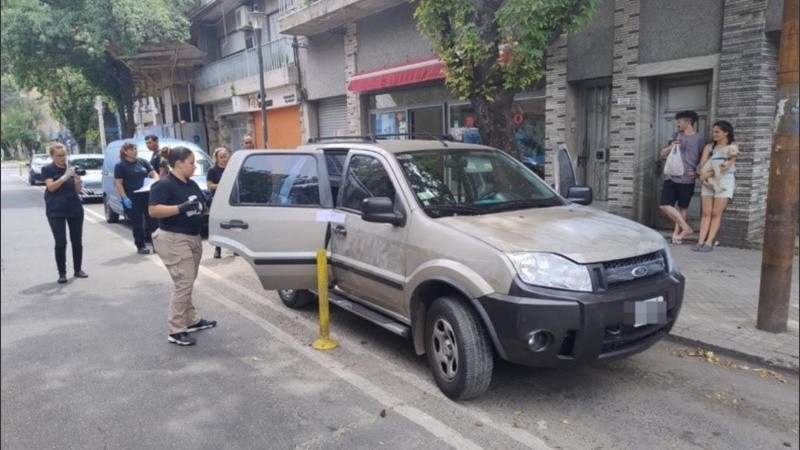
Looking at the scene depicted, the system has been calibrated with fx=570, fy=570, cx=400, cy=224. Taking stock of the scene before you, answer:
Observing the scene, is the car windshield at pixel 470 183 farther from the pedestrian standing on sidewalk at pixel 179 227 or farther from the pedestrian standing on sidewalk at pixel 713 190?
the pedestrian standing on sidewalk at pixel 713 190

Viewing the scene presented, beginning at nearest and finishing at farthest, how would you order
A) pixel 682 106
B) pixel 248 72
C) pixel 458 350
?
pixel 458 350, pixel 682 106, pixel 248 72

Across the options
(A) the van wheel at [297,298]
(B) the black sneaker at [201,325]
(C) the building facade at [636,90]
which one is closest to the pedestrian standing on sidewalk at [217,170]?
(A) the van wheel at [297,298]

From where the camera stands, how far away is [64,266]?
285 inches

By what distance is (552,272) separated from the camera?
11.0 feet

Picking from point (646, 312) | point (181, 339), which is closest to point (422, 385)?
point (646, 312)

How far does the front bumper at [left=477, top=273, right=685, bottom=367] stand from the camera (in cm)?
325

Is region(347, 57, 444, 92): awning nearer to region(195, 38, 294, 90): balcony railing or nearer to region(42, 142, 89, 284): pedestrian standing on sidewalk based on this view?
region(195, 38, 294, 90): balcony railing

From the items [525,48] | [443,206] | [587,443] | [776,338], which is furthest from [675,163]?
[587,443]

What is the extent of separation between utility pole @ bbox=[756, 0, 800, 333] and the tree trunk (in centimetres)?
311

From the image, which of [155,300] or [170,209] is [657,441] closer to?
[170,209]

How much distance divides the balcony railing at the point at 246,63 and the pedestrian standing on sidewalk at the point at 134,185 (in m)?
8.38

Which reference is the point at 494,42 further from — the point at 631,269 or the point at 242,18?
the point at 242,18

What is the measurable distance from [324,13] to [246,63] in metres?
5.89

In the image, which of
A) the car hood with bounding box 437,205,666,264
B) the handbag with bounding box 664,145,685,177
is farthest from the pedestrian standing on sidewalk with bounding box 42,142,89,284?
the handbag with bounding box 664,145,685,177
